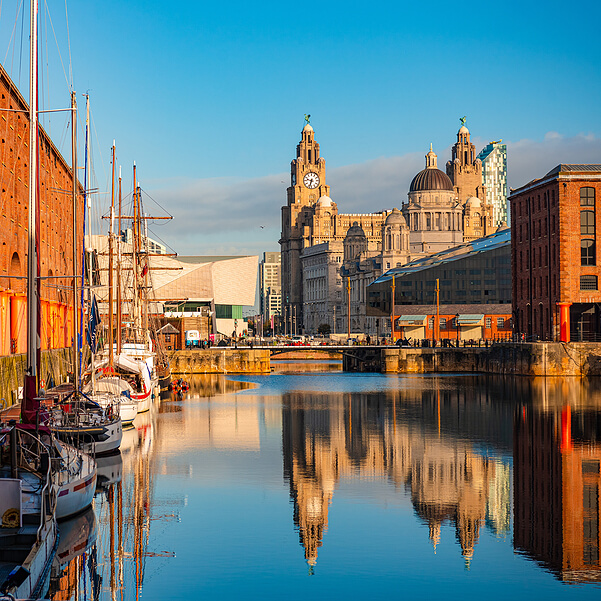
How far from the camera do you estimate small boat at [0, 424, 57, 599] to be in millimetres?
19469

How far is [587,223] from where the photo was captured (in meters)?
90.8

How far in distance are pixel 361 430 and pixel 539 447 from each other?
1125 centimetres

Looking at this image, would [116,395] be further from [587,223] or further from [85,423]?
[587,223]

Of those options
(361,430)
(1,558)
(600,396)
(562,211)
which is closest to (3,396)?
(361,430)

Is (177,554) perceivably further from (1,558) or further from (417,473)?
(417,473)

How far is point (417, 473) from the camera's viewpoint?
37781 millimetres

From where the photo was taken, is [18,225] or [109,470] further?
[18,225]

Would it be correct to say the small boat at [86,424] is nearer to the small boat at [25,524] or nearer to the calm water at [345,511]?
the calm water at [345,511]

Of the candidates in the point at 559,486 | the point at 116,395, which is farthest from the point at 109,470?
the point at 559,486

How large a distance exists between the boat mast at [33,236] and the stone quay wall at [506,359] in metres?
66.2

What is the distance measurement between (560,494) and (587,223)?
62.7 meters

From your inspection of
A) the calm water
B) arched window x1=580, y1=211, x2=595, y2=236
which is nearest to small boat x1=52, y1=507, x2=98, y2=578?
the calm water

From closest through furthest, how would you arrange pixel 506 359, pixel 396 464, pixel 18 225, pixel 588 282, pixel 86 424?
pixel 86 424
pixel 396 464
pixel 18 225
pixel 588 282
pixel 506 359

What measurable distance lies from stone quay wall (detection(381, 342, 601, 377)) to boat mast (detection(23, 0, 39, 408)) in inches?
2607
